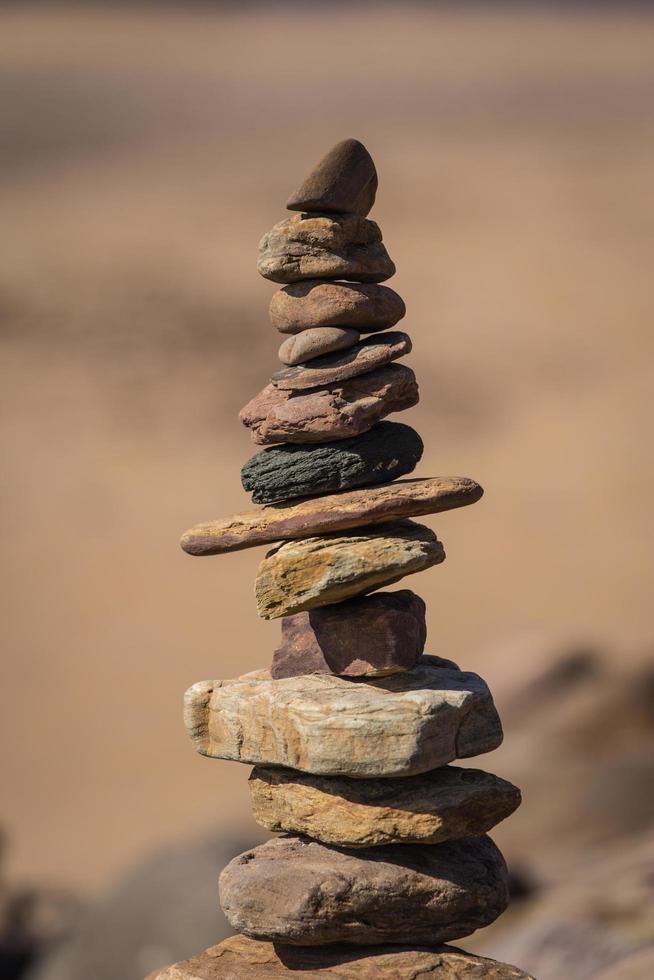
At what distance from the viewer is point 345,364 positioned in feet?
23.8

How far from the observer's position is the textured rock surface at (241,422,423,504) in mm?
7219

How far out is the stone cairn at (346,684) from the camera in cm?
703

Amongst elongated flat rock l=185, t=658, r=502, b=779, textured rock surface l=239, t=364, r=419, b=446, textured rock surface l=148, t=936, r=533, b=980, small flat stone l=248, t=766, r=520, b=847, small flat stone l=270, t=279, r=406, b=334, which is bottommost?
textured rock surface l=148, t=936, r=533, b=980

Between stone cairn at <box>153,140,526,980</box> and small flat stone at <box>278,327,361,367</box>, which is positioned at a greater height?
small flat stone at <box>278,327,361,367</box>

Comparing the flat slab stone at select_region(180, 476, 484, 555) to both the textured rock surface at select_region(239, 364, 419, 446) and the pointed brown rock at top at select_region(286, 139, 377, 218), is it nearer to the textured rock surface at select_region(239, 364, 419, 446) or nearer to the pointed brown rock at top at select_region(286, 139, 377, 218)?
the textured rock surface at select_region(239, 364, 419, 446)

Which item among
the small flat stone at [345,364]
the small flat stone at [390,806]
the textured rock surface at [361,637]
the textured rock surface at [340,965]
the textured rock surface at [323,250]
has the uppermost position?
the textured rock surface at [323,250]

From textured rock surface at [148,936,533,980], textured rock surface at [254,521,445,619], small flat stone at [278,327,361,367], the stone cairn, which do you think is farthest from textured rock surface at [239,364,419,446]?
textured rock surface at [148,936,533,980]

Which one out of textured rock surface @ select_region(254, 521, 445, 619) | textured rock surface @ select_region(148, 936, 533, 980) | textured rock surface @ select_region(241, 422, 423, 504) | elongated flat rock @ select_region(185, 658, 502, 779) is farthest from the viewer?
textured rock surface @ select_region(241, 422, 423, 504)

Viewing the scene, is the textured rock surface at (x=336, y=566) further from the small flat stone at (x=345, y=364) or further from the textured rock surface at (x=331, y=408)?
the small flat stone at (x=345, y=364)

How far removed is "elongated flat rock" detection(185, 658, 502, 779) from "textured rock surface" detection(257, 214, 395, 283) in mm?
2176

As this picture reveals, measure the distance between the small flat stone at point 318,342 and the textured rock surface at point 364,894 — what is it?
104 inches

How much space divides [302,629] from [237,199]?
82.8ft

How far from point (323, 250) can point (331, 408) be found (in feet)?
2.88

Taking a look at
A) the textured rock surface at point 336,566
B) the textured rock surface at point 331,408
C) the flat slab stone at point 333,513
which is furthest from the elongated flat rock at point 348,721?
the textured rock surface at point 331,408
